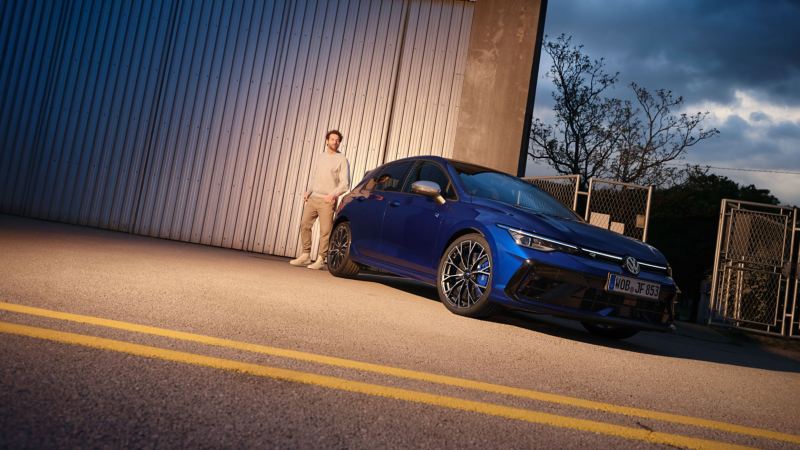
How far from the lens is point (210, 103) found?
11219mm

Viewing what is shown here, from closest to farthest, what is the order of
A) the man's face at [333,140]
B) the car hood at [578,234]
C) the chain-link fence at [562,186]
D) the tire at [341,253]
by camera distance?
the car hood at [578,234], the tire at [341,253], the man's face at [333,140], the chain-link fence at [562,186]

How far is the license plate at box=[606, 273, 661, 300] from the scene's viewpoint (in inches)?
206

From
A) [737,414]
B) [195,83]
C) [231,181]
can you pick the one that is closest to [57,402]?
[737,414]

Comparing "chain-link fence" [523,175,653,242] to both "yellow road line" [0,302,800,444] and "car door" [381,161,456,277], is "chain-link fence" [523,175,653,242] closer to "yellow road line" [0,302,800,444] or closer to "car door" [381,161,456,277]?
"car door" [381,161,456,277]

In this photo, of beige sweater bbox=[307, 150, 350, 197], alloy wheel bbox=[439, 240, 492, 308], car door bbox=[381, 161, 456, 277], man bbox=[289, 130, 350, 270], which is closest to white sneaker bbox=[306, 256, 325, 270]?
man bbox=[289, 130, 350, 270]

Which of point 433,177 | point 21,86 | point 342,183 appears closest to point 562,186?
point 342,183

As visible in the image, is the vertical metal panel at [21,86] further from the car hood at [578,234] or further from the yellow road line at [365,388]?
the yellow road line at [365,388]

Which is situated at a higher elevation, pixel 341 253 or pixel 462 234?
pixel 462 234

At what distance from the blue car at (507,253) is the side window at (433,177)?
1 centimetres

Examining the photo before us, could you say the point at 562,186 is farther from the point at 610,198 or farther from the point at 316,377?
the point at 316,377

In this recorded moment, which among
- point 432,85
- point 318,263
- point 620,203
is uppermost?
point 432,85

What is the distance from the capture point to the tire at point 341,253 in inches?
309

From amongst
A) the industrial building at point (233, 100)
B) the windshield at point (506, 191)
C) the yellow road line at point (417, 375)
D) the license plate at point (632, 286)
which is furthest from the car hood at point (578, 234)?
the industrial building at point (233, 100)

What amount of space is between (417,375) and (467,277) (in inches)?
102
